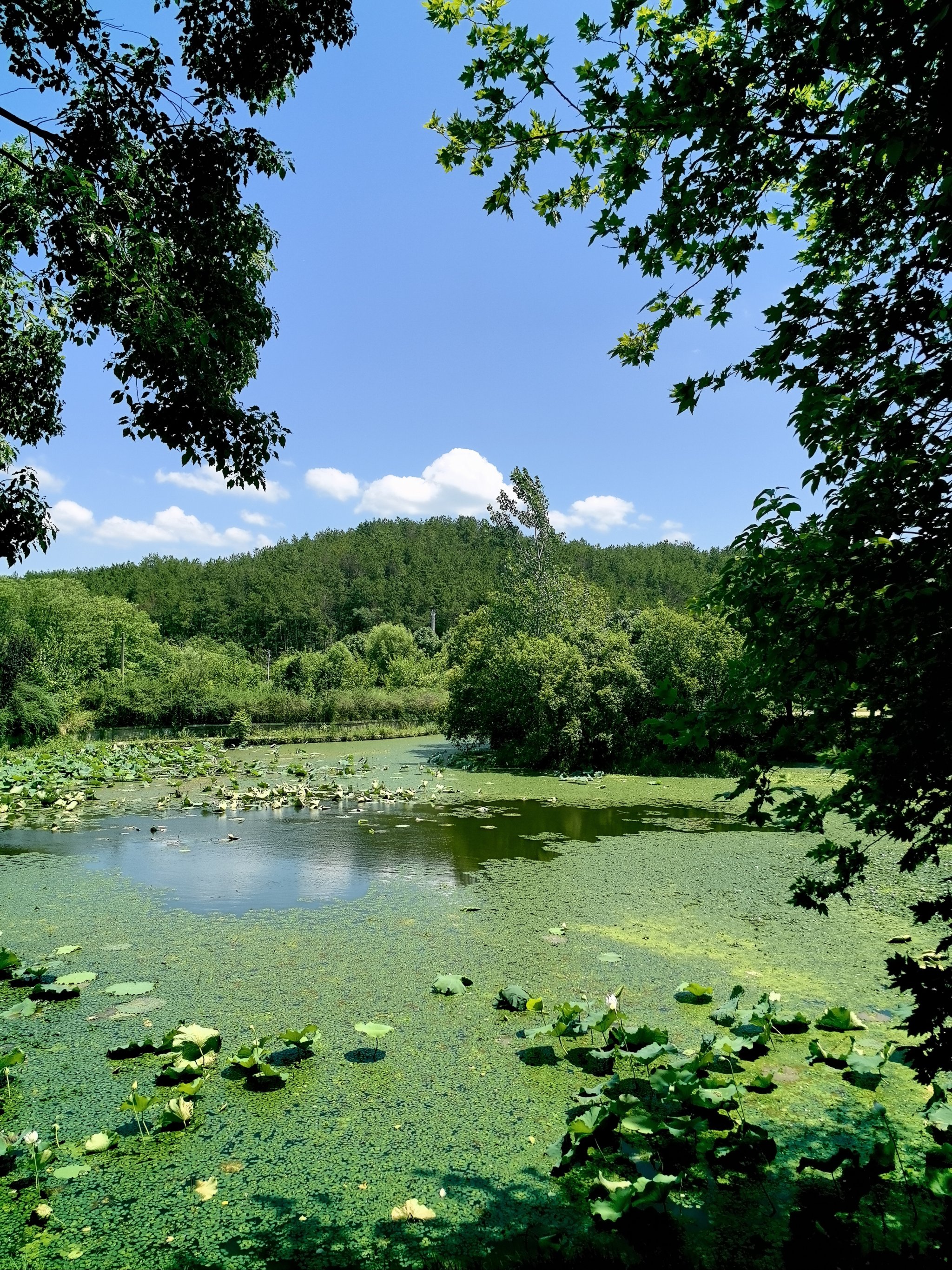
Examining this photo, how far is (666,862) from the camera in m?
8.66

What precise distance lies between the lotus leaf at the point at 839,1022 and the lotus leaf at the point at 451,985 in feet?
6.88

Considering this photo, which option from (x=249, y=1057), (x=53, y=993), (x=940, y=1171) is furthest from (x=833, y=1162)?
(x=53, y=993)

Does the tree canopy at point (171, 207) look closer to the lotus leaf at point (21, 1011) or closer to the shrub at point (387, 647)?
the lotus leaf at point (21, 1011)

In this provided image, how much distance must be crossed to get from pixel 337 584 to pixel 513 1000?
67.4 meters

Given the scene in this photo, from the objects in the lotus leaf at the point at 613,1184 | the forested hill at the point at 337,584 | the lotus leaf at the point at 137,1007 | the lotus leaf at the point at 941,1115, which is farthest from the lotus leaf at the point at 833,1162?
the forested hill at the point at 337,584

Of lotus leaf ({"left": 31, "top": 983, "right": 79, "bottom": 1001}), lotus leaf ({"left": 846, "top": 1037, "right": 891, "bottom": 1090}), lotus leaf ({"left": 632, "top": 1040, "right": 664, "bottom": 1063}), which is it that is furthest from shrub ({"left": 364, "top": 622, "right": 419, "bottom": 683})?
lotus leaf ({"left": 846, "top": 1037, "right": 891, "bottom": 1090})

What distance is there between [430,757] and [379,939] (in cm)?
1616

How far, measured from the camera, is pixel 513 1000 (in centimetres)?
451

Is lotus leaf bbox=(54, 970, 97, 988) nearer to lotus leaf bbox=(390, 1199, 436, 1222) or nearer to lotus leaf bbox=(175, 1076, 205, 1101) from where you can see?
lotus leaf bbox=(175, 1076, 205, 1101)

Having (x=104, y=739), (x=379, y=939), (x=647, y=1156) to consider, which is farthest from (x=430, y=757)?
(x=647, y=1156)

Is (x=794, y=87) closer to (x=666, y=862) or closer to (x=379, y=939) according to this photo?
(x=379, y=939)

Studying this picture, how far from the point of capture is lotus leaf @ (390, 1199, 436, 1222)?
265 centimetres

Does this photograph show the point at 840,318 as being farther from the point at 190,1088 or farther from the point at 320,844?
the point at 320,844

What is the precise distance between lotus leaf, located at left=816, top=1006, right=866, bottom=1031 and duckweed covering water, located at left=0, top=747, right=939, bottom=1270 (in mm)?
99
